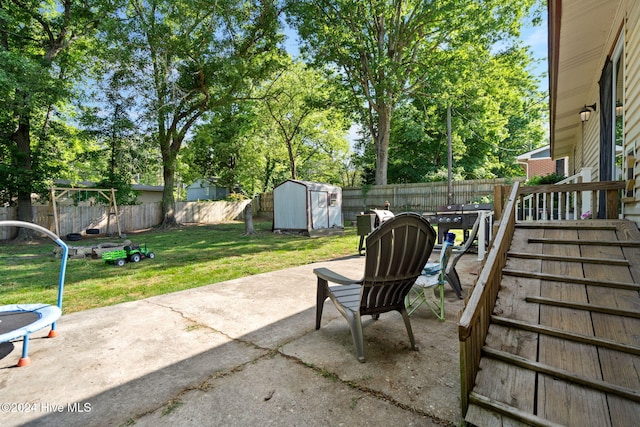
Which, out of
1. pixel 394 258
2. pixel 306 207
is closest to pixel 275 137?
pixel 306 207

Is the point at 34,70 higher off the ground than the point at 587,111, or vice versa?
the point at 34,70

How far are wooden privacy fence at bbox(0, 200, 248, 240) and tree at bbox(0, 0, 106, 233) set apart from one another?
47.6 inches

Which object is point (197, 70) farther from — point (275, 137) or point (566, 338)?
point (566, 338)

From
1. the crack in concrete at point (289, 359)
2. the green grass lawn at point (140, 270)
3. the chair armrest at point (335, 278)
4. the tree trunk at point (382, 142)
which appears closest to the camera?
the crack in concrete at point (289, 359)

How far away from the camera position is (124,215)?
14.4m

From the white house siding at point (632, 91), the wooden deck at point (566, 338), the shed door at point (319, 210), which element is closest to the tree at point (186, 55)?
the shed door at point (319, 210)

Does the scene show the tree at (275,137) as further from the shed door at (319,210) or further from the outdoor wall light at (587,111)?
the outdoor wall light at (587,111)

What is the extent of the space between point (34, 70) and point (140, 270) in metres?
7.77

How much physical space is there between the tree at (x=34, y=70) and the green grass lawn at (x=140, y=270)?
292 centimetres

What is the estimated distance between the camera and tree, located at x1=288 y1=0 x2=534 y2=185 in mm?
12188

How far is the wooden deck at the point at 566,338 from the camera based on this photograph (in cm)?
147

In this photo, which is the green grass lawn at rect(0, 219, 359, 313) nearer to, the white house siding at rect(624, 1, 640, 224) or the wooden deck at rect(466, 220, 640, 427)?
the wooden deck at rect(466, 220, 640, 427)

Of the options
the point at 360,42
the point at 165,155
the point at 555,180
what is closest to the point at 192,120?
the point at 165,155

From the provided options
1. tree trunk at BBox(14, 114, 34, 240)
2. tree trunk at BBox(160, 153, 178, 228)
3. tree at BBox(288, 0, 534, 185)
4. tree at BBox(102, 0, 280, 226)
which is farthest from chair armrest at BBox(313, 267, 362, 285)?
tree trunk at BBox(160, 153, 178, 228)
